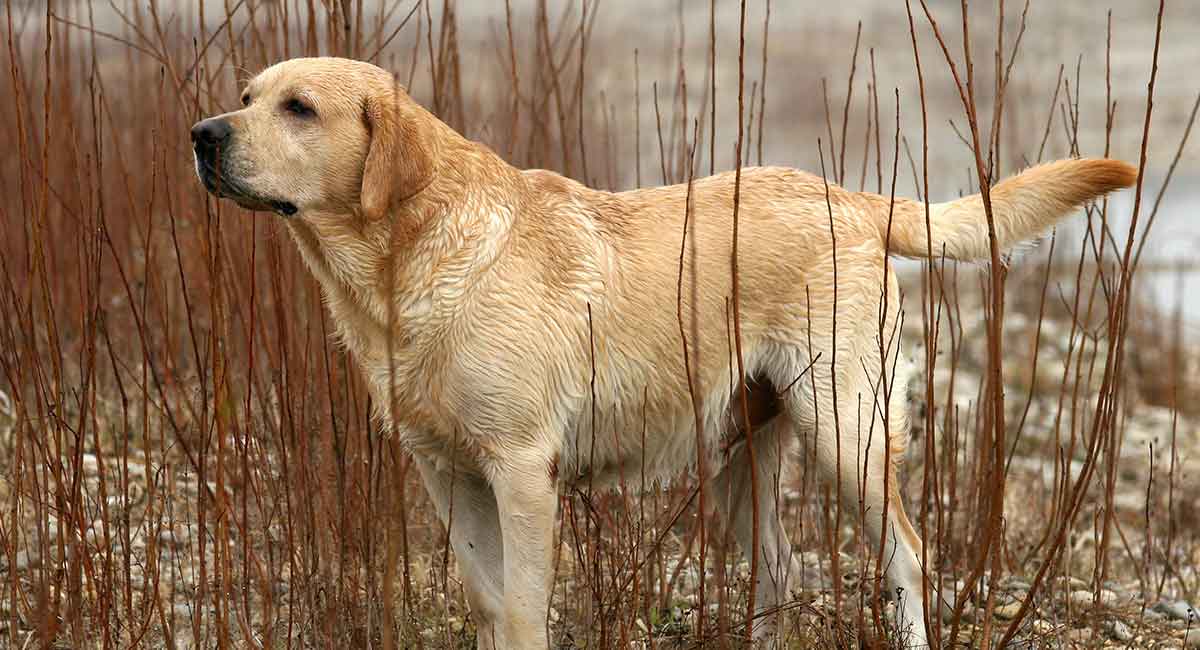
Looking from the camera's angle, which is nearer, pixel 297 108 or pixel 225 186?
pixel 225 186

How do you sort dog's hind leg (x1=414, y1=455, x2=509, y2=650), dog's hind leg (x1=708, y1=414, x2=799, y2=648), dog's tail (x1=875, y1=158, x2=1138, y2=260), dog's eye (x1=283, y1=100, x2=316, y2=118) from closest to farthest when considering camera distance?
dog's eye (x1=283, y1=100, x2=316, y2=118), dog's hind leg (x1=414, y1=455, x2=509, y2=650), dog's tail (x1=875, y1=158, x2=1138, y2=260), dog's hind leg (x1=708, y1=414, x2=799, y2=648)

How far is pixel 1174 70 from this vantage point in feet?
62.0

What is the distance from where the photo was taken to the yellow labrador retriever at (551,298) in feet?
10.3

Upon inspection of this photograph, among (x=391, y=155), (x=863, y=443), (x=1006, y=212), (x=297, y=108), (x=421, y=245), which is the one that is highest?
(x=297, y=108)

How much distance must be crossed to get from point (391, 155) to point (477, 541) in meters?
1.07

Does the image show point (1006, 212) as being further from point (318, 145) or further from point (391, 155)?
point (318, 145)

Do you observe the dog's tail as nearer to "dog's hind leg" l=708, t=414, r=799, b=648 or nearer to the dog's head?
"dog's hind leg" l=708, t=414, r=799, b=648

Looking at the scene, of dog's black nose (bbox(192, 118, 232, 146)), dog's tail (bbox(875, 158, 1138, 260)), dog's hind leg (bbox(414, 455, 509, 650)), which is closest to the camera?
dog's black nose (bbox(192, 118, 232, 146))

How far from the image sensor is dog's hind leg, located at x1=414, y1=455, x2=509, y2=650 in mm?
3406

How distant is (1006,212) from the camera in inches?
147

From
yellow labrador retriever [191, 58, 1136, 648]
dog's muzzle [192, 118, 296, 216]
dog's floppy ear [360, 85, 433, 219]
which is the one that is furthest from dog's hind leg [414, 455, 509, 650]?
dog's muzzle [192, 118, 296, 216]

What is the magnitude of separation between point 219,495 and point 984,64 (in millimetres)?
12247

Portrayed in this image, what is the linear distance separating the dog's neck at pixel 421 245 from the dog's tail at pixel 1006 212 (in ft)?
3.81

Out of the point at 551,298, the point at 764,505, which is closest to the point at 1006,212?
the point at 764,505
